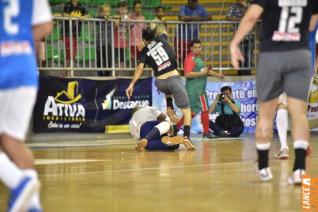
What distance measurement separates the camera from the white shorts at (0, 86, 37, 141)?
3922 millimetres

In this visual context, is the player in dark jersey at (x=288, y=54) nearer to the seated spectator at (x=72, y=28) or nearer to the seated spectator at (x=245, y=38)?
the seated spectator at (x=72, y=28)

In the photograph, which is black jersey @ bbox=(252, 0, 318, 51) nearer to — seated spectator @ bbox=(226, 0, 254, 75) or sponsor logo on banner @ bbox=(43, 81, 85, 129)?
sponsor logo on banner @ bbox=(43, 81, 85, 129)

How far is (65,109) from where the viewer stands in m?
13.5

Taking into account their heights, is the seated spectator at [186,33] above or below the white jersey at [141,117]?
above

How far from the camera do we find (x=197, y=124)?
14719mm

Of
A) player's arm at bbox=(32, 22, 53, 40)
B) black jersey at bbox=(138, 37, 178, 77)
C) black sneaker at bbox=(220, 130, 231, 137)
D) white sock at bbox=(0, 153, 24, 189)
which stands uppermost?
player's arm at bbox=(32, 22, 53, 40)

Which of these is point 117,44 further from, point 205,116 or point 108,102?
point 205,116

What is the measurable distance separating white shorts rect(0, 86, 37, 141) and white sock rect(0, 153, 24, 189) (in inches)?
7.0

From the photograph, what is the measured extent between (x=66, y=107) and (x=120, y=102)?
46.8 inches

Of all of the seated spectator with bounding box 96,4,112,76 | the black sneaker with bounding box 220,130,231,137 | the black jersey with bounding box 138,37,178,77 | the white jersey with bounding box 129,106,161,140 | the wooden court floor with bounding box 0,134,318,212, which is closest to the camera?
the wooden court floor with bounding box 0,134,318,212

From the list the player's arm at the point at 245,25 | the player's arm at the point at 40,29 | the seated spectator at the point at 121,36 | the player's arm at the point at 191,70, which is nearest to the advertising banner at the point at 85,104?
the seated spectator at the point at 121,36

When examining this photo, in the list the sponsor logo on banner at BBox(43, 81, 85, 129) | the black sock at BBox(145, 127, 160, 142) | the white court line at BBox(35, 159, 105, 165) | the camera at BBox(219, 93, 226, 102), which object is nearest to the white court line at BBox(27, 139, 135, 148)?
the sponsor logo on banner at BBox(43, 81, 85, 129)

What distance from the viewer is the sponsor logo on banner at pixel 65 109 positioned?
13.3m

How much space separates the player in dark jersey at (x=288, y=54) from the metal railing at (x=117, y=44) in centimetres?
796
